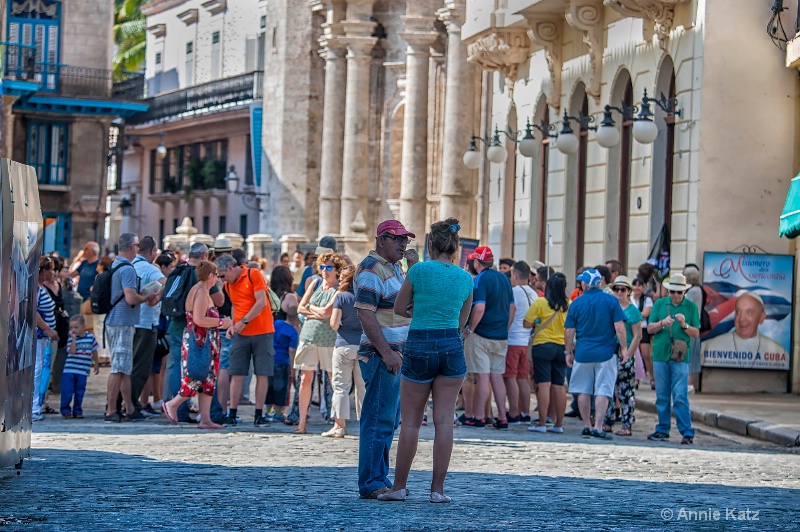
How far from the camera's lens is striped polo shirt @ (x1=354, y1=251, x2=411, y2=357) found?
10445 mm

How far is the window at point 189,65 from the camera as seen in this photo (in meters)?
65.8

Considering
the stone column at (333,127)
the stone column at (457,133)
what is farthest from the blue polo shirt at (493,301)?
the stone column at (333,127)

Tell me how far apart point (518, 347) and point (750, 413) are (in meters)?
2.94

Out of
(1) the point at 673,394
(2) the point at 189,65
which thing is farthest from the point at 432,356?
(2) the point at 189,65

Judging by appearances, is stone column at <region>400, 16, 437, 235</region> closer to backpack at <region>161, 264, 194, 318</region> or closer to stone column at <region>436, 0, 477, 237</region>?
stone column at <region>436, 0, 477, 237</region>

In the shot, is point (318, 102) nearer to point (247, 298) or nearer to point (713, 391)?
point (713, 391)

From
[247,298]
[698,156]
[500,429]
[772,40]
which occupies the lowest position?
[500,429]

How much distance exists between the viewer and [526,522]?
9086mm

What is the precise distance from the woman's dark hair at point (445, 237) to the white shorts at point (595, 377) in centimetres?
624

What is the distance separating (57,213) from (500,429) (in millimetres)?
35617

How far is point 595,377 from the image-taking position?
1631 cm

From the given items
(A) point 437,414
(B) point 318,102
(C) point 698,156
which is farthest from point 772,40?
(B) point 318,102

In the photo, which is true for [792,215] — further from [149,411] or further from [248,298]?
[149,411]

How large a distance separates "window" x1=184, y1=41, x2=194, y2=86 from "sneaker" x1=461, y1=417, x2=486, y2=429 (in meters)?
50.1
